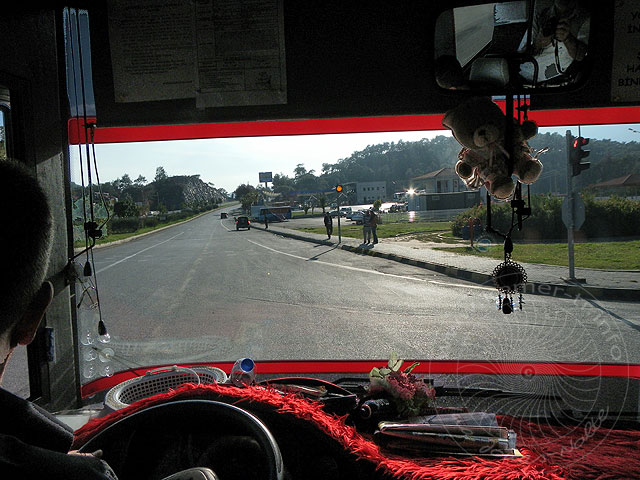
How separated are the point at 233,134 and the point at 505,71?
1.16 meters

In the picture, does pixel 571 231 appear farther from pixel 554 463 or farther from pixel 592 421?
pixel 554 463

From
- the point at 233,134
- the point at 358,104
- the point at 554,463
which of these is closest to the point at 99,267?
the point at 233,134

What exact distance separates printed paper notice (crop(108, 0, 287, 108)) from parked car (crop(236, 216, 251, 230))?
1322 millimetres

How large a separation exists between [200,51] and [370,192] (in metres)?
1.22

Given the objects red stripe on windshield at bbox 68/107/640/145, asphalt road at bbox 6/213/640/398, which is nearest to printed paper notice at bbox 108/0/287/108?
red stripe on windshield at bbox 68/107/640/145

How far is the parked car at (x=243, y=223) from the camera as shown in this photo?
315cm

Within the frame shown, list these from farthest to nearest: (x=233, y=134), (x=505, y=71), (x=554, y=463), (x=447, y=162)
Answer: (x=233, y=134)
(x=447, y=162)
(x=505, y=71)
(x=554, y=463)

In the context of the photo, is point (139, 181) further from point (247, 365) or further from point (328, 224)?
point (328, 224)

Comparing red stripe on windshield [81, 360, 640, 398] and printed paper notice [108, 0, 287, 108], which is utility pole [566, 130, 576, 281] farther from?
printed paper notice [108, 0, 287, 108]

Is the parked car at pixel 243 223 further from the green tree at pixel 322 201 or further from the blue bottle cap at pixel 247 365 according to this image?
the blue bottle cap at pixel 247 365

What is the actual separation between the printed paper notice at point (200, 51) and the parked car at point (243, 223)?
1322 millimetres

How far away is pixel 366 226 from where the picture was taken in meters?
3.17

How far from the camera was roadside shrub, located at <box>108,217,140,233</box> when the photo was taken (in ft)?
7.02

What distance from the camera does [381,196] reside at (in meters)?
2.66
